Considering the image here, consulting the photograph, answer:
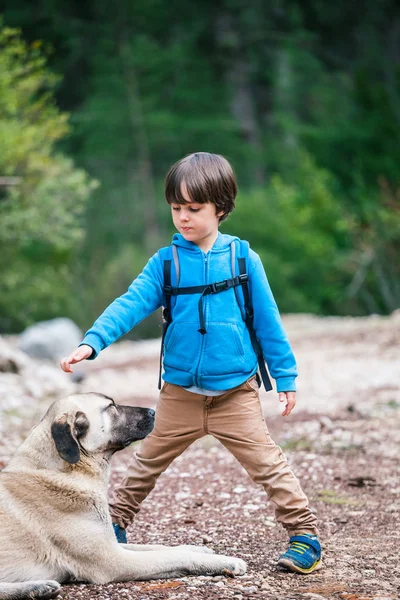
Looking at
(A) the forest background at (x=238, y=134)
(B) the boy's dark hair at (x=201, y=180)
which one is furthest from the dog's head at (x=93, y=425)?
(A) the forest background at (x=238, y=134)

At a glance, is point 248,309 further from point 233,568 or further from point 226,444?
point 233,568

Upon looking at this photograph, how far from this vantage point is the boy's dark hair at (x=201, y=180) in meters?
4.41

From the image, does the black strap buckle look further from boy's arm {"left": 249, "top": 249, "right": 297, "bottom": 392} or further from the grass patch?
the grass patch

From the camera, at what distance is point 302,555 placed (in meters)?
4.23

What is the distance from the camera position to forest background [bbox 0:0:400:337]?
3055 cm

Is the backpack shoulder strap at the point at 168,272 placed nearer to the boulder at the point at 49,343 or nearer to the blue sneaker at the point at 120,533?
the blue sneaker at the point at 120,533

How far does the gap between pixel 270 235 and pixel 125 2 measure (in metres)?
12.7

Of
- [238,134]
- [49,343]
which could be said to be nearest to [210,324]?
[49,343]

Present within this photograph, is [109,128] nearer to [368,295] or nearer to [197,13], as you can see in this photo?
[197,13]

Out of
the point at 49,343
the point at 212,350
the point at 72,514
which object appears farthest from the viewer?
the point at 49,343

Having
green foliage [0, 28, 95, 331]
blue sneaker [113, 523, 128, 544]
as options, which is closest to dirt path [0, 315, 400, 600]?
blue sneaker [113, 523, 128, 544]

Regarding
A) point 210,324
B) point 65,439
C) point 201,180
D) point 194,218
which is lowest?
point 65,439

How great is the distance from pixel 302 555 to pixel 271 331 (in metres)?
1.11

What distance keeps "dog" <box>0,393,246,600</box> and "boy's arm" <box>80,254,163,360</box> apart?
12.2 inches
